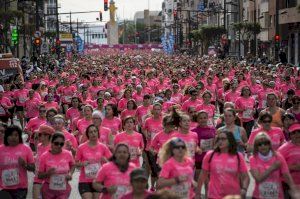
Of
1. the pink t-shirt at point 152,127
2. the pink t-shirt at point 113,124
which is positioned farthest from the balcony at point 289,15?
the pink t-shirt at point 152,127

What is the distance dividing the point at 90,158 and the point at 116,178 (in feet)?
5.28

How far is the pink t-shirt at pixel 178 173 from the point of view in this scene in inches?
300

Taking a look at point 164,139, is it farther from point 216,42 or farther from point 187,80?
point 216,42

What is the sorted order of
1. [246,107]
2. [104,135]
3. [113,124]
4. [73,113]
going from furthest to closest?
[246,107] < [73,113] < [113,124] < [104,135]

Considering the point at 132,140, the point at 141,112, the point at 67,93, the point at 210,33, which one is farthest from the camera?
the point at 210,33

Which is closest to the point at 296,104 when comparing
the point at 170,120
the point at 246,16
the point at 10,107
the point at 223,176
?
the point at 170,120

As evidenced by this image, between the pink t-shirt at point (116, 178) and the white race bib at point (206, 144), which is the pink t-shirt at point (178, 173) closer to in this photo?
the pink t-shirt at point (116, 178)

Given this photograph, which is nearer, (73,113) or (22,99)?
(73,113)

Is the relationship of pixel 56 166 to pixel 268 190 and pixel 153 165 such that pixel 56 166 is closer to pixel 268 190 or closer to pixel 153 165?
pixel 268 190

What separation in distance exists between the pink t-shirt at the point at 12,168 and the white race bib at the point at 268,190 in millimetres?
2797

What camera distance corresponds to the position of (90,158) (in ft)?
30.0

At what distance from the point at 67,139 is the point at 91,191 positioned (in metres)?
1.41

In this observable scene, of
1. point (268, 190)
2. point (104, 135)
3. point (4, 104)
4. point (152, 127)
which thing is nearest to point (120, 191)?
point (268, 190)

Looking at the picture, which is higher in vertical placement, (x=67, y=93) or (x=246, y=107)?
(x=246, y=107)
